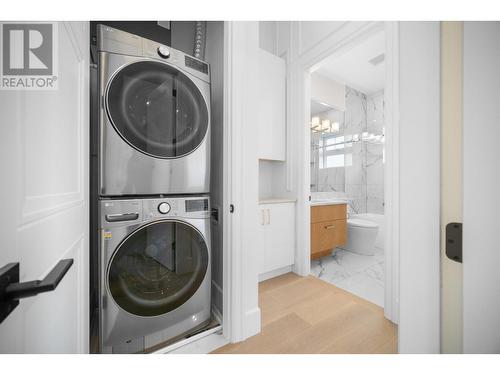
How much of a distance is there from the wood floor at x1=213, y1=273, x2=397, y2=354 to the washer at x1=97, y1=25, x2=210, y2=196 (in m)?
1.03

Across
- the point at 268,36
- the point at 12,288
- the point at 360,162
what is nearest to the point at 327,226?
the point at 360,162

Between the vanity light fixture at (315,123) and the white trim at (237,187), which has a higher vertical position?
the vanity light fixture at (315,123)

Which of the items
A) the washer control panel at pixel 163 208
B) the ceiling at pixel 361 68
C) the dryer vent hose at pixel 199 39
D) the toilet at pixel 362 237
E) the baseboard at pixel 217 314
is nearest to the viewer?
the washer control panel at pixel 163 208

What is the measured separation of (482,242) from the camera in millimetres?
340

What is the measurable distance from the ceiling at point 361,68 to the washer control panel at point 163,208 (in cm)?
247

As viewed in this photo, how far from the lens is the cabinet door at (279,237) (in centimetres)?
203

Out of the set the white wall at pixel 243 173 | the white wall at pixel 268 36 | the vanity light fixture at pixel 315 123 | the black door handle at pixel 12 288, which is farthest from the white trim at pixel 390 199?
the vanity light fixture at pixel 315 123

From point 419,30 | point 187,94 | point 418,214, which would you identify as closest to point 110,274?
point 187,94

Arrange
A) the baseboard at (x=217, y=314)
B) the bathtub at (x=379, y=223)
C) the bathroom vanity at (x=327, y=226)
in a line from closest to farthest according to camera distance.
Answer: the baseboard at (x=217, y=314), the bathroom vanity at (x=327, y=226), the bathtub at (x=379, y=223)

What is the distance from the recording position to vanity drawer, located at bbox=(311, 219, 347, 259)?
237 cm

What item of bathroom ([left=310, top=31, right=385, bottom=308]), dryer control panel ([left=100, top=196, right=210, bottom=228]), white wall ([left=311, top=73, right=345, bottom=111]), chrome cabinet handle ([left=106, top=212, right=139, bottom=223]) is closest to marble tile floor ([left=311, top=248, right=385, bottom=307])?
bathroom ([left=310, top=31, right=385, bottom=308])

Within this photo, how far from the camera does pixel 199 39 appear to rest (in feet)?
4.99

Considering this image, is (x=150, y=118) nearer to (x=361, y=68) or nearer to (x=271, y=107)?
(x=271, y=107)

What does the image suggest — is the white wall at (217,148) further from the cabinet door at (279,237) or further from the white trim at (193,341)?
the cabinet door at (279,237)
